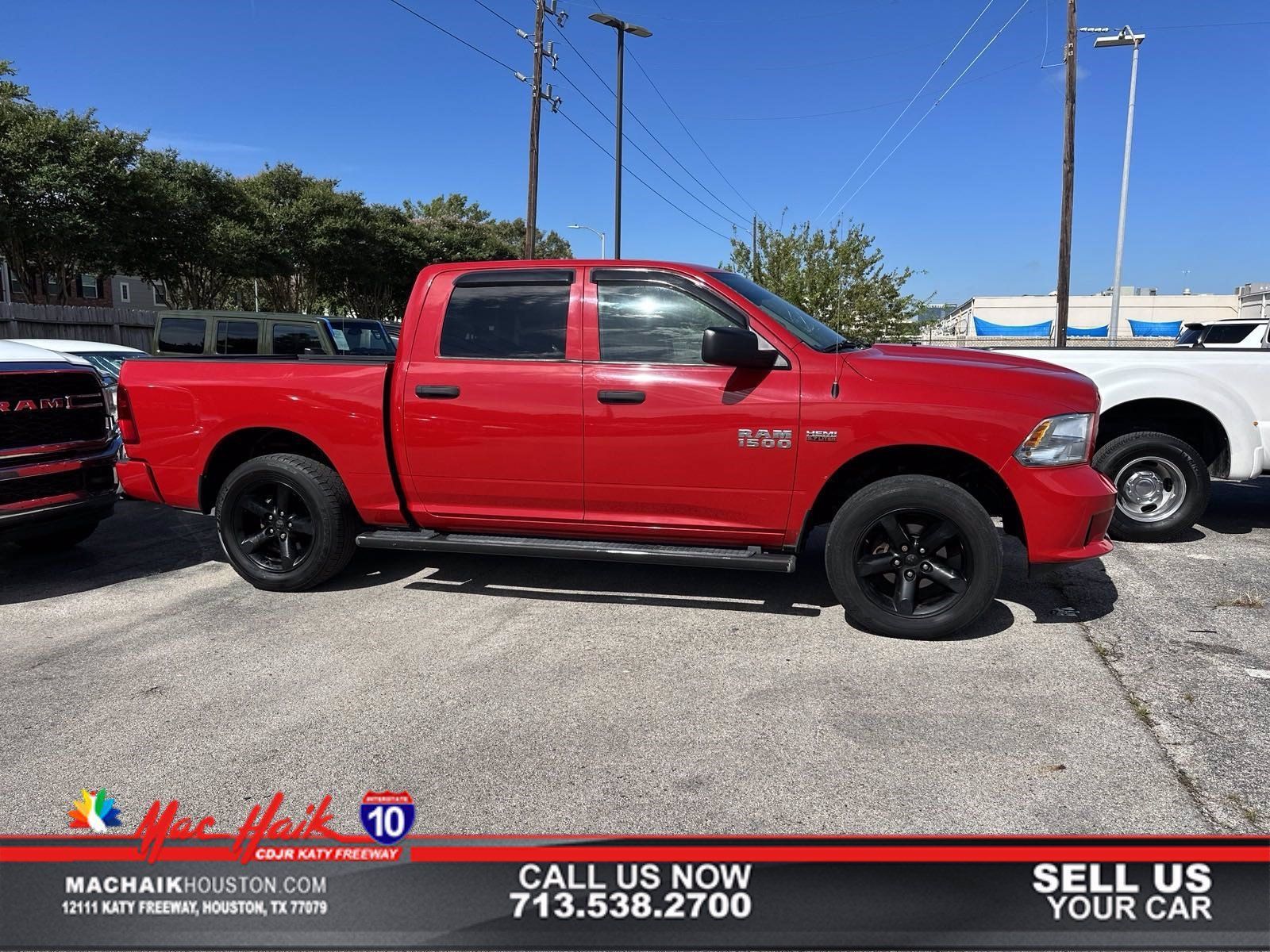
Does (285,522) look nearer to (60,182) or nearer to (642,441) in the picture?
(642,441)

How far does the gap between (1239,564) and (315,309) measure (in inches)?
1447

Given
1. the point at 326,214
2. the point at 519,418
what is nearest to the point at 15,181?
the point at 326,214

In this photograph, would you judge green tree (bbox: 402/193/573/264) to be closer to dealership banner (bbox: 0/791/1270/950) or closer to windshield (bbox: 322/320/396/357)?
windshield (bbox: 322/320/396/357)

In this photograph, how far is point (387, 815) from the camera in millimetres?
2689

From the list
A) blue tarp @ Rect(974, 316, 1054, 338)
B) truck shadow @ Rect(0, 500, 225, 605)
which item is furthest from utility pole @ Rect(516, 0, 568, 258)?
blue tarp @ Rect(974, 316, 1054, 338)

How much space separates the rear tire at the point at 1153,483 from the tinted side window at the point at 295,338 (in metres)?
10.2

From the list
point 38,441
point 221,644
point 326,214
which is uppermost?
point 326,214

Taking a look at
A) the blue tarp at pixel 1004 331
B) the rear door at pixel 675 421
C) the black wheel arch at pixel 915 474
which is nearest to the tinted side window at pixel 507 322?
the rear door at pixel 675 421

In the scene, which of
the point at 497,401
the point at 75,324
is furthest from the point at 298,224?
the point at 497,401

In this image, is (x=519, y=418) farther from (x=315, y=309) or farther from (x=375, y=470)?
(x=315, y=309)

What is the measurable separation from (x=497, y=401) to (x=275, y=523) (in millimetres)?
1713

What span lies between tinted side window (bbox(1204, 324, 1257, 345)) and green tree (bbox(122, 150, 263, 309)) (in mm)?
23511

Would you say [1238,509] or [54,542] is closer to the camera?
[54,542]

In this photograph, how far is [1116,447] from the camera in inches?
241
